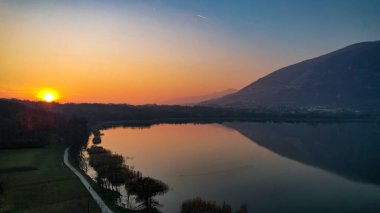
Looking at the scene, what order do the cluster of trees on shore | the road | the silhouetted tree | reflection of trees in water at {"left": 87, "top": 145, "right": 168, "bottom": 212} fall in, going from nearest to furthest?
→ the silhouetted tree, the road, reflection of trees in water at {"left": 87, "top": 145, "right": 168, "bottom": 212}, the cluster of trees on shore

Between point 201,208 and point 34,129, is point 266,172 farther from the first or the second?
point 34,129

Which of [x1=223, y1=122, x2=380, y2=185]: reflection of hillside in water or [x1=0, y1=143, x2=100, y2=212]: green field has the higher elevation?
[x1=0, y1=143, x2=100, y2=212]: green field

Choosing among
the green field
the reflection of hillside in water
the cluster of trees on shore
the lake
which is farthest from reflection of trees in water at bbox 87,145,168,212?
the reflection of hillside in water

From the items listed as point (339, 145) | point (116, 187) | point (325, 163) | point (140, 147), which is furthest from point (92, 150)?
point (339, 145)

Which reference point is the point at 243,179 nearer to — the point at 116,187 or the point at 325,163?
the point at 116,187

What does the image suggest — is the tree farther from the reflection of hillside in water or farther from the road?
the reflection of hillside in water

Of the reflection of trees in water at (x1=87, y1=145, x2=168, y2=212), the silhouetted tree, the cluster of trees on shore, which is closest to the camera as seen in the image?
the silhouetted tree
